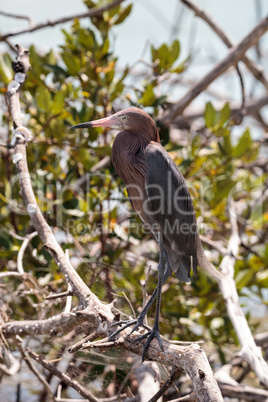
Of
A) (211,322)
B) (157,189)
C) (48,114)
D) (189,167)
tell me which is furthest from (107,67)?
(211,322)

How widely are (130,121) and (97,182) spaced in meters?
0.98

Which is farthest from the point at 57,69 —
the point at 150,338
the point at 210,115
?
the point at 150,338

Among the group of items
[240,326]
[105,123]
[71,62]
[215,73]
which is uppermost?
[71,62]

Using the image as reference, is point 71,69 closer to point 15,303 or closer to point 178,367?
point 15,303

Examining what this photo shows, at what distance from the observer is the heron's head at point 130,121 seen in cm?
199

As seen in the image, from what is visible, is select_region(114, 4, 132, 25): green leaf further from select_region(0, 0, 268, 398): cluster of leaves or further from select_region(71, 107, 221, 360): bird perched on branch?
select_region(71, 107, 221, 360): bird perched on branch

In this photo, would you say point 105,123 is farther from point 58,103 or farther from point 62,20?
point 62,20

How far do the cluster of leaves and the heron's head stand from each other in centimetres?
69

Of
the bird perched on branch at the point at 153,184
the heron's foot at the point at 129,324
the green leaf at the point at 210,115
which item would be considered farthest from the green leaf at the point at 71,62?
the heron's foot at the point at 129,324

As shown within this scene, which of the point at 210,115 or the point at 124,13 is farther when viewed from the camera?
the point at 124,13

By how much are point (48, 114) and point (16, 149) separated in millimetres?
620

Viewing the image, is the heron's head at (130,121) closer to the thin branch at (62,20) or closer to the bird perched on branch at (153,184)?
the bird perched on branch at (153,184)

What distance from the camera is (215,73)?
3.01 metres

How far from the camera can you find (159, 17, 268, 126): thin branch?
2.97 m
